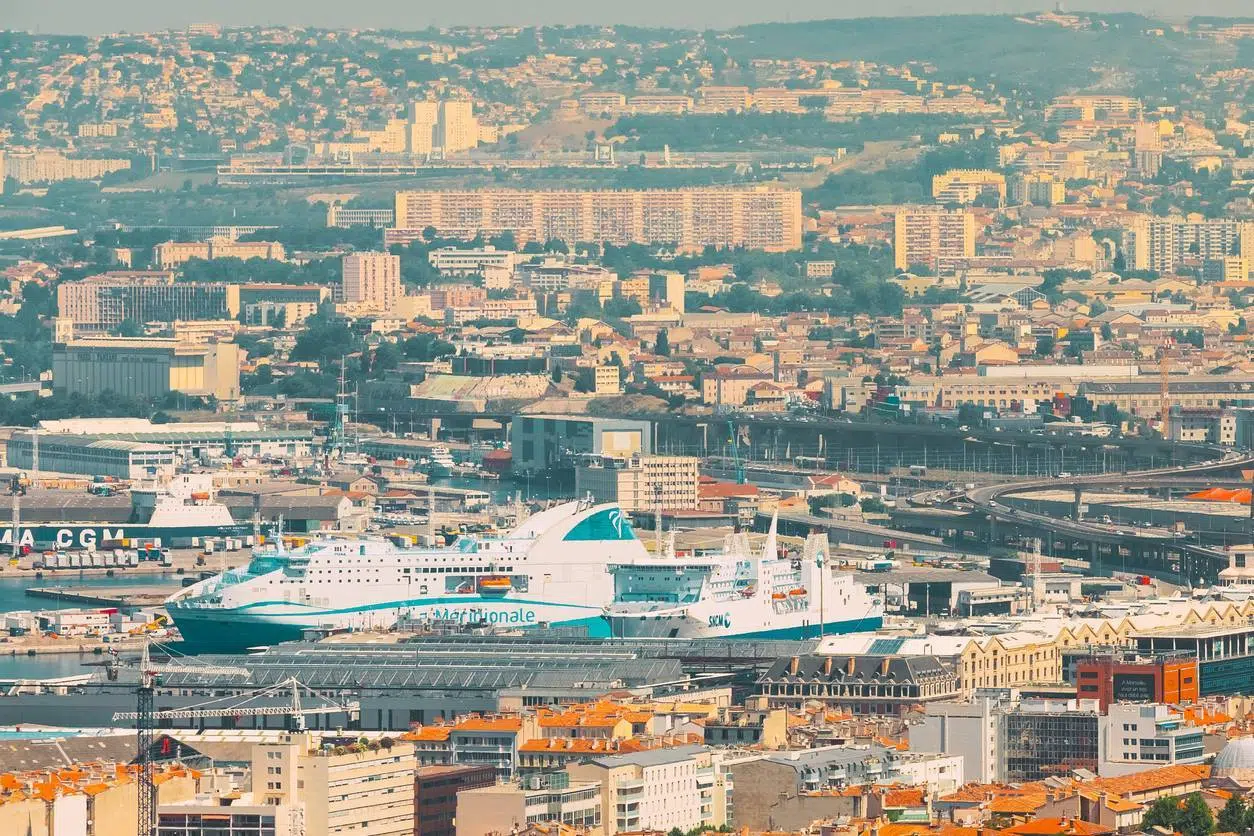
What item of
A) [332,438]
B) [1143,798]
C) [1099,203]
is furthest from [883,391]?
[1143,798]

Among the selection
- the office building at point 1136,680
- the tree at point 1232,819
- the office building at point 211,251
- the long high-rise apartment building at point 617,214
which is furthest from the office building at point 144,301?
the tree at point 1232,819

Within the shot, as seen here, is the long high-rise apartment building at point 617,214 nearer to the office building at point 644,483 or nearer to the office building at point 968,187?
the office building at point 968,187

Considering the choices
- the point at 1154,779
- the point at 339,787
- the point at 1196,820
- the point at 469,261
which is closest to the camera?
the point at 1196,820

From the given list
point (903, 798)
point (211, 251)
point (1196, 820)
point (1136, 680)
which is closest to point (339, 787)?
point (903, 798)

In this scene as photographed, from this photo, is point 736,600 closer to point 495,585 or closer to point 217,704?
point 495,585

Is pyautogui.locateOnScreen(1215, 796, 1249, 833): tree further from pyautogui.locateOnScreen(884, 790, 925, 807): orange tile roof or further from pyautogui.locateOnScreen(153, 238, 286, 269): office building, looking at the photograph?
pyautogui.locateOnScreen(153, 238, 286, 269): office building

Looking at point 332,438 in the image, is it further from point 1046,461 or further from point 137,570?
point 137,570

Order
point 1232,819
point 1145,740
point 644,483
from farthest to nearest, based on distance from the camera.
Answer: point 644,483, point 1145,740, point 1232,819
